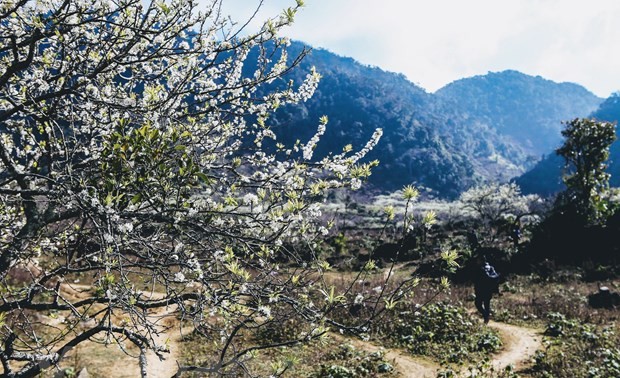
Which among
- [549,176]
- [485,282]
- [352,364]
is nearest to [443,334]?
[485,282]

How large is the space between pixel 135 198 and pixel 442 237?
Result: 37.7 m

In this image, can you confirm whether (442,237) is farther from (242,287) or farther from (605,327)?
(242,287)

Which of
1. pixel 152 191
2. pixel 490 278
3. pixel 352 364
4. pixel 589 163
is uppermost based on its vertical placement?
pixel 589 163

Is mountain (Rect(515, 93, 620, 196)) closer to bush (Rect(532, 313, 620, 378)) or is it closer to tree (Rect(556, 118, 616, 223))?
tree (Rect(556, 118, 616, 223))

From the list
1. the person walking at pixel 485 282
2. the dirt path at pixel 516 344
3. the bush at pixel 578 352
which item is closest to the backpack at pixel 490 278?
the person walking at pixel 485 282

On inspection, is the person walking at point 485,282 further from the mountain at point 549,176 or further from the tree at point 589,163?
the mountain at point 549,176

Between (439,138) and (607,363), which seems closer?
(607,363)

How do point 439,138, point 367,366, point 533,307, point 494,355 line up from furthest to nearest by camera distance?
point 439,138 → point 533,307 → point 494,355 → point 367,366

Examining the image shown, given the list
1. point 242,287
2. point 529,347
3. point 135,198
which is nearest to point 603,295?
point 529,347

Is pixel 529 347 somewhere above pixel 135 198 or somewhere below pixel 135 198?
below

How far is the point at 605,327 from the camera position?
566 inches

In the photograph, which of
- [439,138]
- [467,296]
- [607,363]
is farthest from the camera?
[439,138]

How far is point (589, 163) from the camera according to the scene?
1097 inches

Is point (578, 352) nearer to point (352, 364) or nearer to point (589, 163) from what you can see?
point (352, 364)
